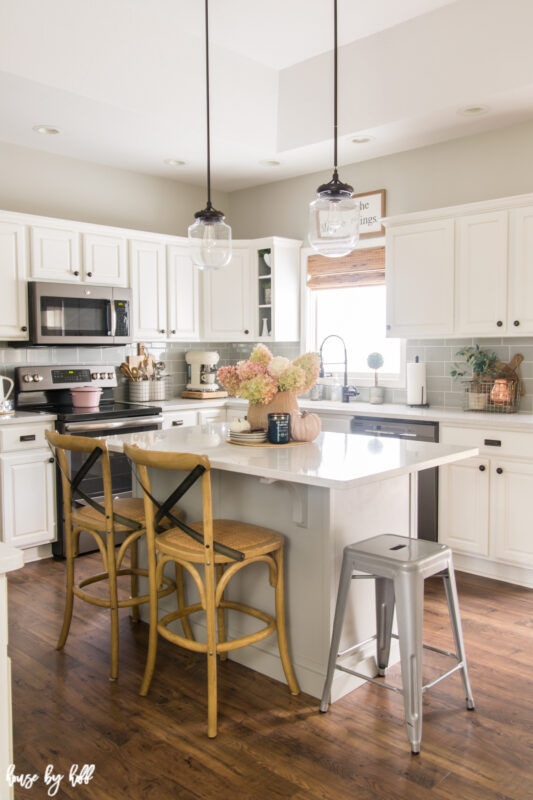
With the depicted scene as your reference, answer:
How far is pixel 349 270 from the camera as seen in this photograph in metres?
5.29

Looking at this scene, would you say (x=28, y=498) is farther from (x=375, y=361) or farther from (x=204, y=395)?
(x=375, y=361)

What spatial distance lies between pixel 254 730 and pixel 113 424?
8.28 ft

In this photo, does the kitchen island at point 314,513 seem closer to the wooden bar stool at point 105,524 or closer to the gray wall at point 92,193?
the wooden bar stool at point 105,524

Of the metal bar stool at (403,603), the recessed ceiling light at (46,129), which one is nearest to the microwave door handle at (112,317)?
the recessed ceiling light at (46,129)

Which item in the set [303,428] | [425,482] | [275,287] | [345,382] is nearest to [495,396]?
[425,482]

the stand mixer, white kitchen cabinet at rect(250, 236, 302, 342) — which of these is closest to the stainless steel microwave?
the stand mixer

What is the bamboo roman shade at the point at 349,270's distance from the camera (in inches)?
201

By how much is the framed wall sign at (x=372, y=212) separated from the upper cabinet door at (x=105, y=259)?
183 cm

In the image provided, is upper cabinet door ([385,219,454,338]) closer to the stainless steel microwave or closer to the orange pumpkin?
the orange pumpkin

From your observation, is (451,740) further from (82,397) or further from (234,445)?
(82,397)

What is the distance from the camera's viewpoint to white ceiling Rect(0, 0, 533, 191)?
3.61 meters

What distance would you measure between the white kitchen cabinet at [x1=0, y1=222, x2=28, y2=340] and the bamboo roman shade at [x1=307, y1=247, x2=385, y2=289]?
232cm

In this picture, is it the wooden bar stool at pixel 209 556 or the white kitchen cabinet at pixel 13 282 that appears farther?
the white kitchen cabinet at pixel 13 282

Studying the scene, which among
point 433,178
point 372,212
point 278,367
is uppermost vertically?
point 433,178
